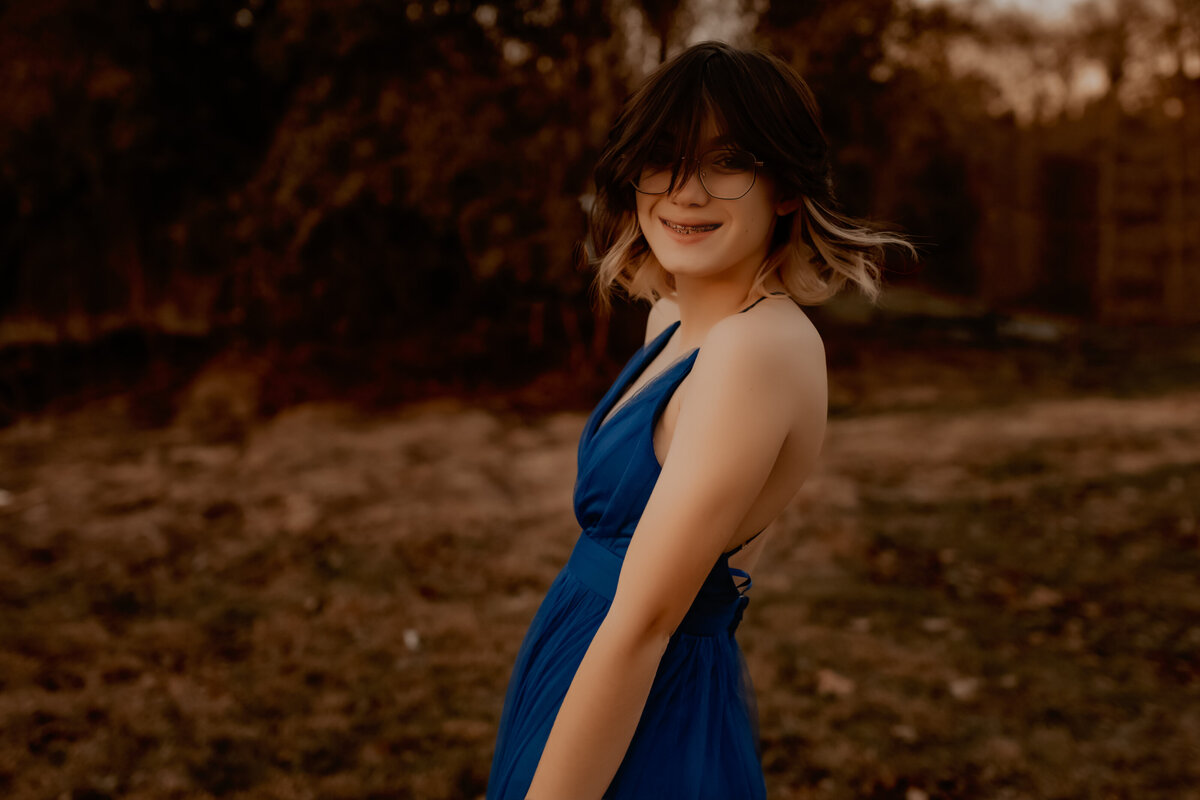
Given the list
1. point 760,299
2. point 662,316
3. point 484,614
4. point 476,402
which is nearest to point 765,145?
point 760,299

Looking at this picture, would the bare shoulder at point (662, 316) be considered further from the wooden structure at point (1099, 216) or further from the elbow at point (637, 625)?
the wooden structure at point (1099, 216)

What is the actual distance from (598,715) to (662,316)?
77 centimetres

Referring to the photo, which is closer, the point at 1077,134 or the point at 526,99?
the point at 526,99

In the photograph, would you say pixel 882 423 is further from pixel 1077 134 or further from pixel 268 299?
pixel 1077 134

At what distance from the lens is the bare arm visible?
38.8 inches

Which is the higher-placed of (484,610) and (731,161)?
(731,161)

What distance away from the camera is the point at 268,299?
870 centimetres

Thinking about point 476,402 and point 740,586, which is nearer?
point 740,586

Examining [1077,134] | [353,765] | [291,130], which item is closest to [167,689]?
[353,765]

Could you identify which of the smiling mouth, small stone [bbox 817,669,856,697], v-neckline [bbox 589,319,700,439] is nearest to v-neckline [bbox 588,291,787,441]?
v-neckline [bbox 589,319,700,439]

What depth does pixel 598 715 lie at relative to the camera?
102cm

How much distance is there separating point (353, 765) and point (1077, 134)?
13843 mm

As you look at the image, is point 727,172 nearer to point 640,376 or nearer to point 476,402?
point 640,376

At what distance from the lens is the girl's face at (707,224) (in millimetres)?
1129
